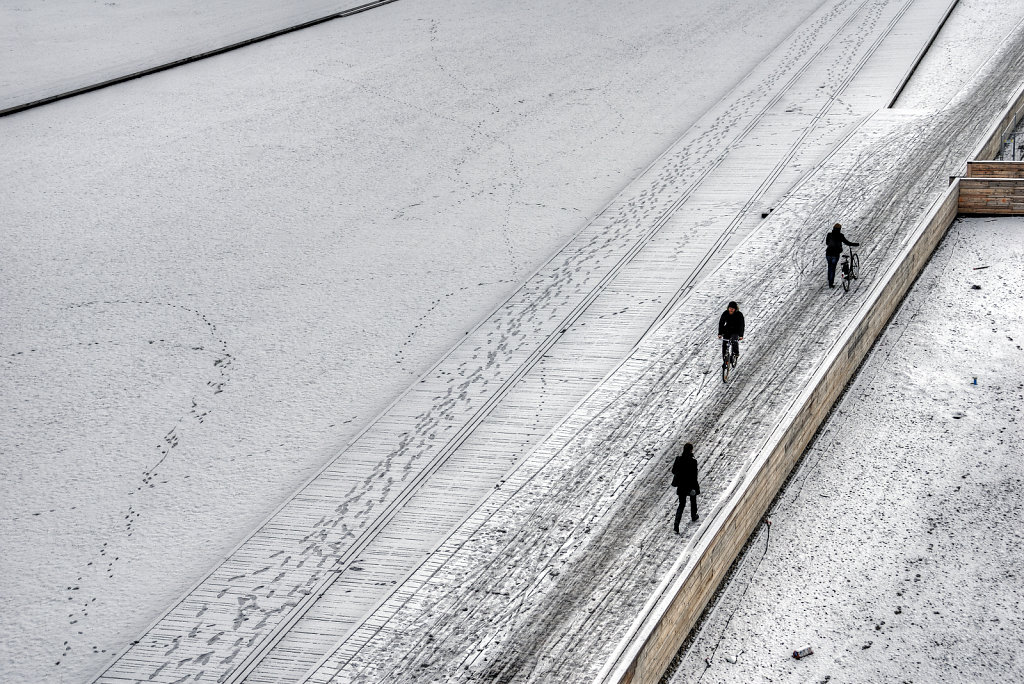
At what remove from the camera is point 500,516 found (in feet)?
39.7

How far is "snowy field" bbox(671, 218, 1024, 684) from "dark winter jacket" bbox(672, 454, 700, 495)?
1.14 meters

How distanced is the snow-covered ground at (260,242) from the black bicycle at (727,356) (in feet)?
17.0

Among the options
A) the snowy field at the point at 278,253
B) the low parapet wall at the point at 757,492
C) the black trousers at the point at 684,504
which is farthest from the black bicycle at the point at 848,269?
the black trousers at the point at 684,504

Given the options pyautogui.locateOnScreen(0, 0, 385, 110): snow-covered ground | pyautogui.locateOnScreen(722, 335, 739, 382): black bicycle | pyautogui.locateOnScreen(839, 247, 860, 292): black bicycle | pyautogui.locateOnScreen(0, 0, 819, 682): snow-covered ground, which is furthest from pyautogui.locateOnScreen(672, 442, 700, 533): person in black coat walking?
pyautogui.locateOnScreen(0, 0, 385, 110): snow-covered ground

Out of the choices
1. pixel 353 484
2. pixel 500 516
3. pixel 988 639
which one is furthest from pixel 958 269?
pixel 353 484

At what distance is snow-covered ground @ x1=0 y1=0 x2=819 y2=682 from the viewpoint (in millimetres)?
13367

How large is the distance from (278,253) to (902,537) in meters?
14.1

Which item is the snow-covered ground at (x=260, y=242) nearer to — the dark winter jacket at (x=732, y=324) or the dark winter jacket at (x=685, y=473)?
the dark winter jacket at (x=732, y=324)

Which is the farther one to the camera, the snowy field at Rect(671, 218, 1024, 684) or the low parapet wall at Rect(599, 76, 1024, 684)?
the snowy field at Rect(671, 218, 1024, 684)

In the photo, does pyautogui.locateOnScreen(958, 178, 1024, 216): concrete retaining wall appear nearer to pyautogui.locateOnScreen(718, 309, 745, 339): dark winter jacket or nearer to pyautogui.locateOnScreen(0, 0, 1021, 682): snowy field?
pyautogui.locateOnScreen(0, 0, 1021, 682): snowy field

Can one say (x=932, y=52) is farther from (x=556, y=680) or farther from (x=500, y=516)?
(x=556, y=680)

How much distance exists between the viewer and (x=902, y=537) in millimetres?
11320

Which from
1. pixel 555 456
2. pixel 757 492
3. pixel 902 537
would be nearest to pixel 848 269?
pixel 902 537

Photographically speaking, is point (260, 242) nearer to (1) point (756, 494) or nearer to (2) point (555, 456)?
(2) point (555, 456)
